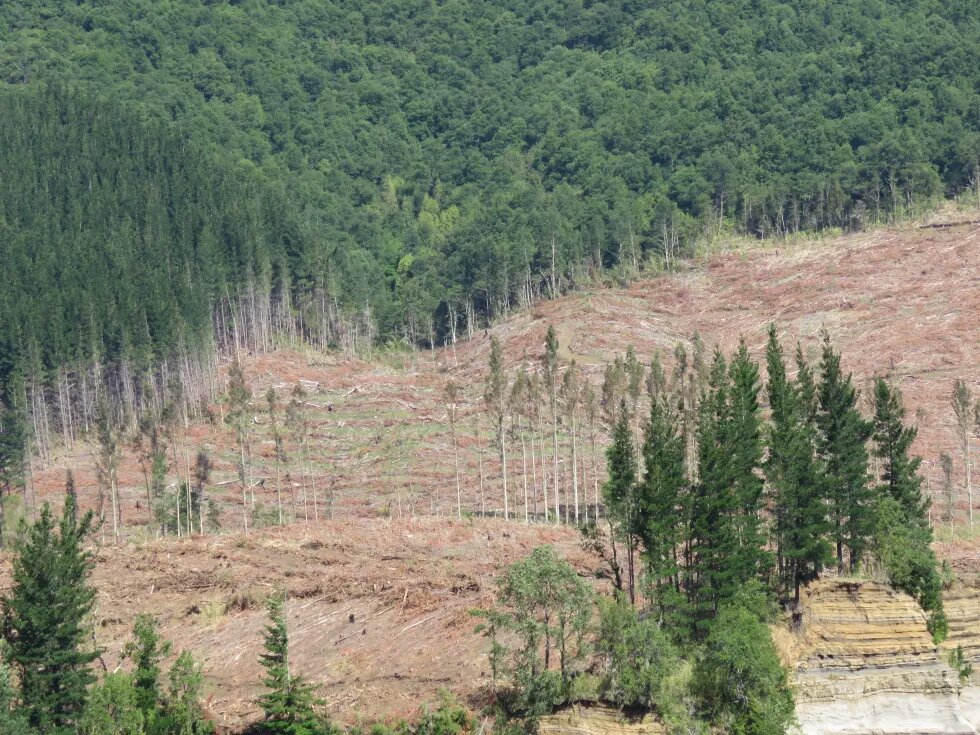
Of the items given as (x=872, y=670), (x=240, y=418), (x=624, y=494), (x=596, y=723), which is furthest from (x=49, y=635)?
(x=240, y=418)

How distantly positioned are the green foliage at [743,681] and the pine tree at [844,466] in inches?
478

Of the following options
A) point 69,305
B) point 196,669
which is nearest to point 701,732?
point 196,669

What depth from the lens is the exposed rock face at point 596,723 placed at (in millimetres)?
58688

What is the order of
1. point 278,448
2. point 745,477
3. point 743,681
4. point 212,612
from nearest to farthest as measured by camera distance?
point 743,681
point 745,477
point 212,612
point 278,448

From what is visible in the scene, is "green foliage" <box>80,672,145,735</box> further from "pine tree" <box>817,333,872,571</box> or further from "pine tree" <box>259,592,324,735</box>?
"pine tree" <box>817,333,872,571</box>

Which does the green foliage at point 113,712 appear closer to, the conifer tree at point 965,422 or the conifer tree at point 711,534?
the conifer tree at point 711,534

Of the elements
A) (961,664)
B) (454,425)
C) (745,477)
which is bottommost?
(961,664)

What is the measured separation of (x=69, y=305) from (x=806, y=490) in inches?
2784

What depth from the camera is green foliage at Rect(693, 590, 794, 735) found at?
58406 millimetres

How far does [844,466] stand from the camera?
73562mm

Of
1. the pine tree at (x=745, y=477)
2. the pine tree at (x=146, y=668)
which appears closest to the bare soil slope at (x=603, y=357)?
the pine tree at (x=745, y=477)

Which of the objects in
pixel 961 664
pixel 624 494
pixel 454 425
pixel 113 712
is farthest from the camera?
pixel 454 425

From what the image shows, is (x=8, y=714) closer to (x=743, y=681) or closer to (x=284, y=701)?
(x=284, y=701)

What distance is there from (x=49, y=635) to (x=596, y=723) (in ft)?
66.0
